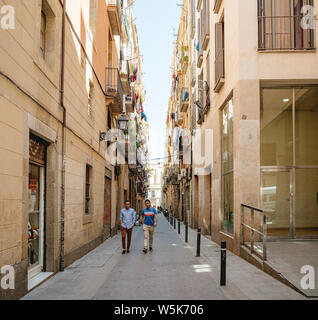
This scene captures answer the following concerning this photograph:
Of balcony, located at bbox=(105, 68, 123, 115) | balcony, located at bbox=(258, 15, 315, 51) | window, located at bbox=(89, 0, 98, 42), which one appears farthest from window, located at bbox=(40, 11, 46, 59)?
balcony, located at bbox=(105, 68, 123, 115)

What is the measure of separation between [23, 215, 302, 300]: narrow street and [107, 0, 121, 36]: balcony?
1125 cm

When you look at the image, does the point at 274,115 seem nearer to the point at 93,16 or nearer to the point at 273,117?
the point at 273,117

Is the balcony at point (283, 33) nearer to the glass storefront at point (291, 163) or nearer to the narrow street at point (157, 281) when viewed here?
the glass storefront at point (291, 163)

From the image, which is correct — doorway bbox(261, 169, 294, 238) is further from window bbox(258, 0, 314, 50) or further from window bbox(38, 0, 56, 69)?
window bbox(38, 0, 56, 69)

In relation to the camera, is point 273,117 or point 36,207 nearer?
point 36,207

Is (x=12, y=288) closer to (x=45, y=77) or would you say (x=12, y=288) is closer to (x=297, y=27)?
(x=45, y=77)

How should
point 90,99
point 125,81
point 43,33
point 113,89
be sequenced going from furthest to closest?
1. point 125,81
2. point 113,89
3. point 90,99
4. point 43,33

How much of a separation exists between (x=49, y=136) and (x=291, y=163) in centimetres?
739

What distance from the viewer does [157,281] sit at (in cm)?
859

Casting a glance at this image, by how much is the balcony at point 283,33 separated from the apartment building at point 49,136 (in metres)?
5.45

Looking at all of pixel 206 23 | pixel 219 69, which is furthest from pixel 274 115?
pixel 206 23

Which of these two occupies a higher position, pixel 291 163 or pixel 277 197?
pixel 291 163

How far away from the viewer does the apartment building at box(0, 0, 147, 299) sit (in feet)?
21.8
